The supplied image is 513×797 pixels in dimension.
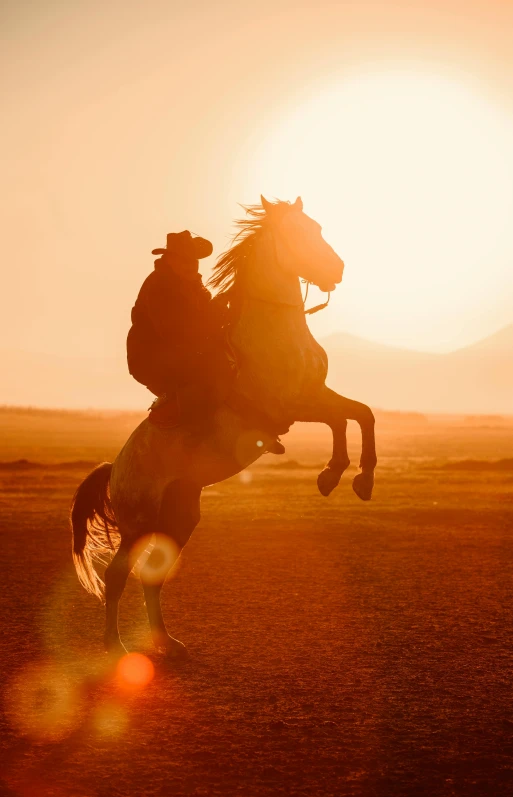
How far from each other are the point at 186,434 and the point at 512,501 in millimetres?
16768

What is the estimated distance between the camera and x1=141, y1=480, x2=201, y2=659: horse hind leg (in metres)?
7.21

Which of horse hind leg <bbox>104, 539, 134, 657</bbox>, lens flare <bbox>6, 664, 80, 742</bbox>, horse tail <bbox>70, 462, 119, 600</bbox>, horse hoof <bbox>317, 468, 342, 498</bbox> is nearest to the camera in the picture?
lens flare <bbox>6, 664, 80, 742</bbox>

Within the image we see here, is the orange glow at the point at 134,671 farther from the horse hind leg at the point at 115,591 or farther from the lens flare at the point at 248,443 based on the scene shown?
the lens flare at the point at 248,443

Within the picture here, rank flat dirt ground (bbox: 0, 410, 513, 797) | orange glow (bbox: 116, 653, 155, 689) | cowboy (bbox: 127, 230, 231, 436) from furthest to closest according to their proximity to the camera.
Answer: cowboy (bbox: 127, 230, 231, 436) → orange glow (bbox: 116, 653, 155, 689) → flat dirt ground (bbox: 0, 410, 513, 797)

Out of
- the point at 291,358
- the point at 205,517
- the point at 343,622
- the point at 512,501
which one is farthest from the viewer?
the point at 512,501

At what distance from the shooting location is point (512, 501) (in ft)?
72.7

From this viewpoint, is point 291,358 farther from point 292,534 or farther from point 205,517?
point 205,517

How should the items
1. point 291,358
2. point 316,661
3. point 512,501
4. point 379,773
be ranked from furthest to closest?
point 512,501 < point 316,661 < point 291,358 < point 379,773

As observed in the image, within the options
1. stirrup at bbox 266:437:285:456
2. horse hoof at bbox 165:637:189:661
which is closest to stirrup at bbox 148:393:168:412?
stirrup at bbox 266:437:285:456

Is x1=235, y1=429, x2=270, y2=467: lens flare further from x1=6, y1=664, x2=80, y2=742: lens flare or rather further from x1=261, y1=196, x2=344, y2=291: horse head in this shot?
x1=6, y1=664, x2=80, y2=742: lens flare

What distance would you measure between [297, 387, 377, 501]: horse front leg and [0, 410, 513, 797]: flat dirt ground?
1.48 metres

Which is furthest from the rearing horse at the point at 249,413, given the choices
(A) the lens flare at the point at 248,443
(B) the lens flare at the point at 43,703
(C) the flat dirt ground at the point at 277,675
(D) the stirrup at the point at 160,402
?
(C) the flat dirt ground at the point at 277,675

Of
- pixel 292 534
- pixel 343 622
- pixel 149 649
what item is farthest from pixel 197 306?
pixel 292 534

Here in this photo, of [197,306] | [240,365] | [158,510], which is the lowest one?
[158,510]
